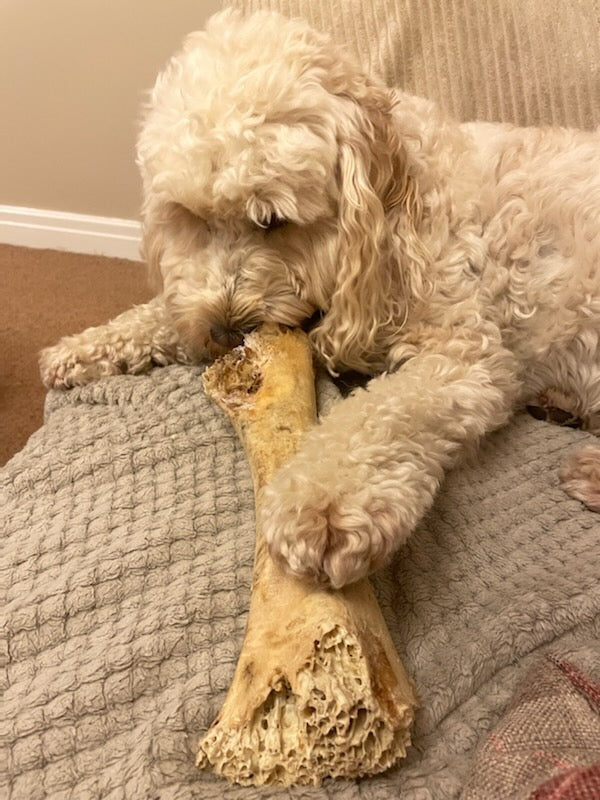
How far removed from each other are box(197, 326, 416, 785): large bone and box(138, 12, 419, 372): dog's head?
59 centimetres

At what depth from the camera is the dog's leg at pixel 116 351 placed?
4.85 feet

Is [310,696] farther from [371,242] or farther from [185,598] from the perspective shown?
[371,242]

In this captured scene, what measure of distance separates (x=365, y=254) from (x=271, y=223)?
176 mm

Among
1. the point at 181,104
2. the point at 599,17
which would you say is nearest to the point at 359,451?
the point at 181,104

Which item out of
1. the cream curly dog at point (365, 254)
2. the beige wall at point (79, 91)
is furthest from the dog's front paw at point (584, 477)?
the beige wall at point (79, 91)

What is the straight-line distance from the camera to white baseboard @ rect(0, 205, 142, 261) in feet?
10.5

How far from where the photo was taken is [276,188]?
1.20 metres

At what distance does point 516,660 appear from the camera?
947mm

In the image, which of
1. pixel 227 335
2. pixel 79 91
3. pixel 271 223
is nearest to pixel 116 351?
pixel 227 335

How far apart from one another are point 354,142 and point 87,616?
88cm

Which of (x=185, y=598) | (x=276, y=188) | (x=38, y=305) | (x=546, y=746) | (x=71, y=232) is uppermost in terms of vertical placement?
(x=276, y=188)

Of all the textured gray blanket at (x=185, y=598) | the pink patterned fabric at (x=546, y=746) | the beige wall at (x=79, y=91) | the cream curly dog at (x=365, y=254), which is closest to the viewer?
the pink patterned fabric at (x=546, y=746)

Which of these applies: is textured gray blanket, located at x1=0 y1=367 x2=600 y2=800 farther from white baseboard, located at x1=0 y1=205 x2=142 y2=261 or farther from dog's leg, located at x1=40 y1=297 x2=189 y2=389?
white baseboard, located at x1=0 y1=205 x2=142 y2=261

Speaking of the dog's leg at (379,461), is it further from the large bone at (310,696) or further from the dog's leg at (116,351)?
the dog's leg at (116,351)
